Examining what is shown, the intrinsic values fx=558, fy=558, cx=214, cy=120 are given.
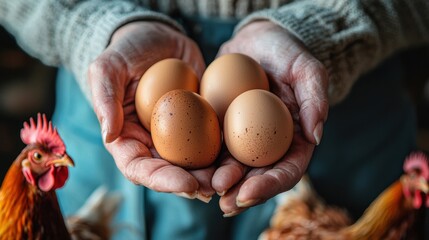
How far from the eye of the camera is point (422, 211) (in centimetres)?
84

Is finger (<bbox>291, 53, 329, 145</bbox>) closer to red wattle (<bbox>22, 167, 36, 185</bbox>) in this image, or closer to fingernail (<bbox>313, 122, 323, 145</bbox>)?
fingernail (<bbox>313, 122, 323, 145</bbox>)

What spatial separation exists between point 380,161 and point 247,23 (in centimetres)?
34

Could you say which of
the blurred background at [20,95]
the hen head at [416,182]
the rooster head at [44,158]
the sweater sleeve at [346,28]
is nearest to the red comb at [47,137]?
the rooster head at [44,158]

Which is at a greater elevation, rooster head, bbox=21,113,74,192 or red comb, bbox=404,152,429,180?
rooster head, bbox=21,113,74,192

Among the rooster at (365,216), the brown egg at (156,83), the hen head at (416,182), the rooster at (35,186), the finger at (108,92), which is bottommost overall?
the rooster at (365,216)

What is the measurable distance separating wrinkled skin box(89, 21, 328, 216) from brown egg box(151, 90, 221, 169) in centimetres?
2

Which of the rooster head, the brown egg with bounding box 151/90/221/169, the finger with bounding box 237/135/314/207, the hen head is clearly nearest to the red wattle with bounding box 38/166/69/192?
the rooster head

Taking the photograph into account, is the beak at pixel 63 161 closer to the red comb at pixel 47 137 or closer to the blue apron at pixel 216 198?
the red comb at pixel 47 137

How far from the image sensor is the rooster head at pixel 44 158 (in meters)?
0.63

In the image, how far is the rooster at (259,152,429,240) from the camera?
32.5 inches

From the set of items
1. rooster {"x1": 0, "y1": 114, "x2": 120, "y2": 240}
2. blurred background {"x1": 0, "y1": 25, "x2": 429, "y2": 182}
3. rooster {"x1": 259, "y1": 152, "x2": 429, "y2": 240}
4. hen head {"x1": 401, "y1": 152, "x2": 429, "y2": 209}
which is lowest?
blurred background {"x1": 0, "y1": 25, "x2": 429, "y2": 182}

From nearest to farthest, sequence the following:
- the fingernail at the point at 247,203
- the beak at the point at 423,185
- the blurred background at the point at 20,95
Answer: the fingernail at the point at 247,203 < the beak at the point at 423,185 < the blurred background at the point at 20,95

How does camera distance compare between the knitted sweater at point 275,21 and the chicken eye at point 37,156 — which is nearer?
the chicken eye at point 37,156

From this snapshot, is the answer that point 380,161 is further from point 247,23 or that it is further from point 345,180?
point 247,23
